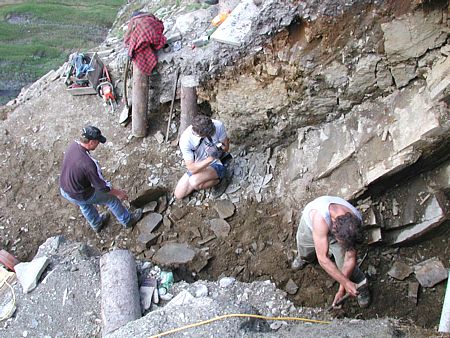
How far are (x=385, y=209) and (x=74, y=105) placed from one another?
16.5 ft

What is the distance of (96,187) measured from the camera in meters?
4.94

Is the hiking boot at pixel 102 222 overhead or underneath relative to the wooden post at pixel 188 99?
underneath

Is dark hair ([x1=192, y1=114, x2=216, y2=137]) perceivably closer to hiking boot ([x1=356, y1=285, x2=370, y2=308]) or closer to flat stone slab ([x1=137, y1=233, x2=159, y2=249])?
flat stone slab ([x1=137, y1=233, x2=159, y2=249])

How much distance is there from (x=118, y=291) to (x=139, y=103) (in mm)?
3011

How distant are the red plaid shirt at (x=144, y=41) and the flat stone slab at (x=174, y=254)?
258 centimetres

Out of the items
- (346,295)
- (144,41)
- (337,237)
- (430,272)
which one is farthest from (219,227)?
(144,41)

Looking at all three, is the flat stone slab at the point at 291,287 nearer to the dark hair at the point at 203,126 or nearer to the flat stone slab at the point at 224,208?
the flat stone slab at the point at 224,208

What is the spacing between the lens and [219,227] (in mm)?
5480

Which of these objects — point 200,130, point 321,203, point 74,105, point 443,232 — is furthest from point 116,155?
point 443,232

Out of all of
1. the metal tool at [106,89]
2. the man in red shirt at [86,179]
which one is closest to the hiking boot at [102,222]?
the man in red shirt at [86,179]

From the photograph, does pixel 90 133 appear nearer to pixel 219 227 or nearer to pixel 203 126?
pixel 203 126

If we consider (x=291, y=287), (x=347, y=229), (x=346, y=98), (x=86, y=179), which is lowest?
(x=291, y=287)

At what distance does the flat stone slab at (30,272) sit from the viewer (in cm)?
446

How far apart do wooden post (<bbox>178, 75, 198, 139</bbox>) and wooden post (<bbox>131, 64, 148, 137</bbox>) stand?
62cm
